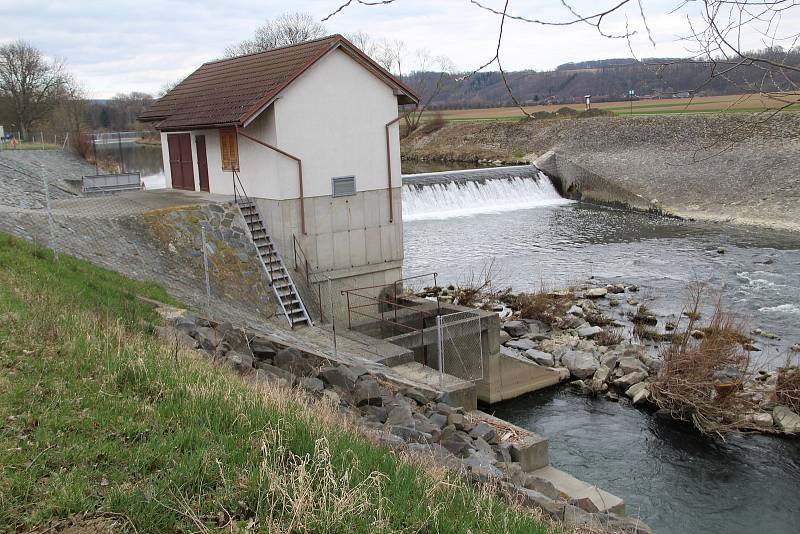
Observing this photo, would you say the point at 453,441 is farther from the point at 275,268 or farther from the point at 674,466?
the point at 275,268

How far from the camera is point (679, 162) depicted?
1789 inches

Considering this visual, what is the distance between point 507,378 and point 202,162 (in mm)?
11439

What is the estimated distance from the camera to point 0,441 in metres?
5.61

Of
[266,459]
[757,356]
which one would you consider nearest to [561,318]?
[757,356]

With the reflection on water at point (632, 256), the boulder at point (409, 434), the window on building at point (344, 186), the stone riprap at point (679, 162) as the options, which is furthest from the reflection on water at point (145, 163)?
the boulder at point (409, 434)

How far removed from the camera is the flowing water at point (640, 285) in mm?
12016

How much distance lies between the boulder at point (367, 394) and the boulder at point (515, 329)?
9765 millimetres

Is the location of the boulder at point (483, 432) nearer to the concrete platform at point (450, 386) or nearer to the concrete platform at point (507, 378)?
the concrete platform at point (450, 386)

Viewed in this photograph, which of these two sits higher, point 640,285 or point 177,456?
point 177,456

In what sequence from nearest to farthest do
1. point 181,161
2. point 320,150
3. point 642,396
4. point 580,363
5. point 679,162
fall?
point 642,396 < point 580,363 < point 320,150 < point 181,161 < point 679,162

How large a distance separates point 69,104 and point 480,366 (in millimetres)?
62738

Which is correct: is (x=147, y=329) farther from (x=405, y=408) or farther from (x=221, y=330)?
(x=405, y=408)

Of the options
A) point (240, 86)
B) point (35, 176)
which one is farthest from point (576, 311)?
point (35, 176)

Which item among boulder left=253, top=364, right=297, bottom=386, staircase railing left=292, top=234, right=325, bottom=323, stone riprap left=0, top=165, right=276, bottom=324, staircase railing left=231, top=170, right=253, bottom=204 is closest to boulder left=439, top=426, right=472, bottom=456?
boulder left=253, top=364, right=297, bottom=386
